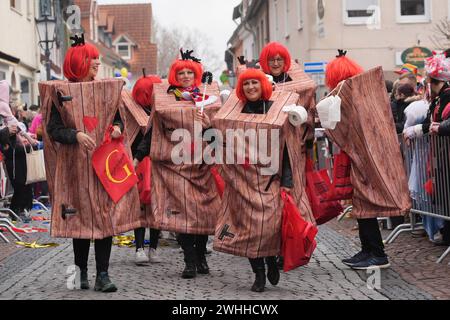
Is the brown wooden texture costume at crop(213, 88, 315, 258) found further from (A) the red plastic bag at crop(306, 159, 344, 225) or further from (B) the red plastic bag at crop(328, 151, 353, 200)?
(B) the red plastic bag at crop(328, 151, 353, 200)

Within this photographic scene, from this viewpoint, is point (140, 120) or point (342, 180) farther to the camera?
point (140, 120)

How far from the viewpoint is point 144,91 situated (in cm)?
897

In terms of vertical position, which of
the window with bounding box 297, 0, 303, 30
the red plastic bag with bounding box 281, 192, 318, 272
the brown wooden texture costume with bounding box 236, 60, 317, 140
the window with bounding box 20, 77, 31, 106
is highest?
the window with bounding box 297, 0, 303, 30

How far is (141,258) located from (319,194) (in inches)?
72.9

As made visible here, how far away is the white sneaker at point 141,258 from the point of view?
8.59 meters

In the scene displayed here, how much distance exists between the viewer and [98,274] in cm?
691

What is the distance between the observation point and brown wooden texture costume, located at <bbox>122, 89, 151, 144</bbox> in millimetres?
8844

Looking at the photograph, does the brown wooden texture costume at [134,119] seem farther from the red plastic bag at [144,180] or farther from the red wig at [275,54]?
the red wig at [275,54]

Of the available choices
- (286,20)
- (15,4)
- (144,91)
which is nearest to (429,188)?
(144,91)

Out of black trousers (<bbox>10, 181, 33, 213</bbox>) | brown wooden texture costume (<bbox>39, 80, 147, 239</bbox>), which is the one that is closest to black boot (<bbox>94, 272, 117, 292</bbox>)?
brown wooden texture costume (<bbox>39, 80, 147, 239</bbox>)

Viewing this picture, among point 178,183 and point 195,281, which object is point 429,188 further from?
point 195,281

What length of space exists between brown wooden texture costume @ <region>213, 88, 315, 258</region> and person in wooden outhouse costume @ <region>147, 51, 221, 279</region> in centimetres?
68

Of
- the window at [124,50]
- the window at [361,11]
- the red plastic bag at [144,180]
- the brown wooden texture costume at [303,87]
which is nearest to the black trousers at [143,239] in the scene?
the red plastic bag at [144,180]
